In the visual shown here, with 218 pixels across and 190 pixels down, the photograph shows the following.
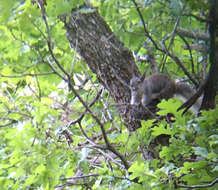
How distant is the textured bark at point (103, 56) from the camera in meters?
2.34

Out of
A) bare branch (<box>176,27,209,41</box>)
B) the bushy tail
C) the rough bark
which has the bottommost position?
the rough bark

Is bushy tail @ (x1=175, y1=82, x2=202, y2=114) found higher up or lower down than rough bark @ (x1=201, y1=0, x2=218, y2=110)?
higher up

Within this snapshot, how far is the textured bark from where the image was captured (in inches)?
92.1

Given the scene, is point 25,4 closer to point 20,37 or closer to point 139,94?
point 20,37

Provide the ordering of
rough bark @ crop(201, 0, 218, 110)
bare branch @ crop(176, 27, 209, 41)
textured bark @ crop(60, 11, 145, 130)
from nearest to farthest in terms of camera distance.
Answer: rough bark @ crop(201, 0, 218, 110)
bare branch @ crop(176, 27, 209, 41)
textured bark @ crop(60, 11, 145, 130)

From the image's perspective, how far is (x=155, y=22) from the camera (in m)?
1.76

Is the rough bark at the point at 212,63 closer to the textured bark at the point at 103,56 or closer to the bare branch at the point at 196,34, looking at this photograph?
the bare branch at the point at 196,34

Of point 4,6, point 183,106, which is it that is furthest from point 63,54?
point 4,6

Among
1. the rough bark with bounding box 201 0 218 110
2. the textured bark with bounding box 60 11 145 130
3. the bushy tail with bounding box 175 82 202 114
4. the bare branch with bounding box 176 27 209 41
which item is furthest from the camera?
the bushy tail with bounding box 175 82 202 114

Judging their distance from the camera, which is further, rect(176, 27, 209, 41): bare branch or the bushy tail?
the bushy tail

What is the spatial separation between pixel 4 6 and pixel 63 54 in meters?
1.11

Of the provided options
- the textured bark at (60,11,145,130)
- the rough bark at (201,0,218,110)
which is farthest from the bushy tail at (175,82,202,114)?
the rough bark at (201,0,218,110)

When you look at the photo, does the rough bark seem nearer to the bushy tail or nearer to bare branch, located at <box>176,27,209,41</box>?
bare branch, located at <box>176,27,209,41</box>

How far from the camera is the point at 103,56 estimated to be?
2344mm
